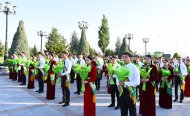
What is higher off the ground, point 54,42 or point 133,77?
point 54,42

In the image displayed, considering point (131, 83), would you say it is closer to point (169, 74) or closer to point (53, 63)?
point (169, 74)

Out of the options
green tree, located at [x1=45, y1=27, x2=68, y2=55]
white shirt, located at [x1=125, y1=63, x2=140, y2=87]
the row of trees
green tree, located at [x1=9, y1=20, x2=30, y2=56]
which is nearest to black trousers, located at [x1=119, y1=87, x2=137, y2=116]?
white shirt, located at [x1=125, y1=63, x2=140, y2=87]

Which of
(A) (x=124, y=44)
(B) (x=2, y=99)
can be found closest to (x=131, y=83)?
(B) (x=2, y=99)

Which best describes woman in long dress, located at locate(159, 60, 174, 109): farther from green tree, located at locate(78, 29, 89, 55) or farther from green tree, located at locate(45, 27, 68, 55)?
green tree, located at locate(45, 27, 68, 55)

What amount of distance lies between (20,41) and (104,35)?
4016 cm

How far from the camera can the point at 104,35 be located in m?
65.5

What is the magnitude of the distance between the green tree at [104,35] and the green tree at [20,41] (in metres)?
39.1

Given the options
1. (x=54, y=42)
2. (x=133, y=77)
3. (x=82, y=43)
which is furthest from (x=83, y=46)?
(x=133, y=77)

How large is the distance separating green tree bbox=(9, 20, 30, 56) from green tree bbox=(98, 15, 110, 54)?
3905 centimetres

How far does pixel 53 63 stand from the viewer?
12.0 metres

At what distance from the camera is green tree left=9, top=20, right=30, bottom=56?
2642 cm

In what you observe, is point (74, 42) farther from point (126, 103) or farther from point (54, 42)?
point (126, 103)

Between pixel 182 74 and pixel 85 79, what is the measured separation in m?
5.29

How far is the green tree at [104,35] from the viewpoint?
214ft
